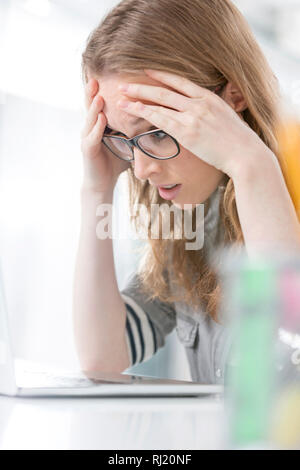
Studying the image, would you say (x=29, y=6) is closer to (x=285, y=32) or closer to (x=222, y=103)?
(x=285, y=32)

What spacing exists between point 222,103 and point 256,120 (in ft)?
0.35

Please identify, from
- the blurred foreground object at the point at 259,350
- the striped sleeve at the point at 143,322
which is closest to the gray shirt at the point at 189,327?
the striped sleeve at the point at 143,322

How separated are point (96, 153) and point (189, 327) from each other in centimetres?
32

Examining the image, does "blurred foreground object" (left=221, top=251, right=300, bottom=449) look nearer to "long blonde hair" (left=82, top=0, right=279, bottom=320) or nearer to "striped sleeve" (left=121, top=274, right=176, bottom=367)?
"long blonde hair" (left=82, top=0, right=279, bottom=320)

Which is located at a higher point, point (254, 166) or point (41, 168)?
point (41, 168)

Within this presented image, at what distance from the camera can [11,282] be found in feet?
4.34

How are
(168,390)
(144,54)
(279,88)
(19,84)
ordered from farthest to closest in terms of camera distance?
1. (19,84)
2. (279,88)
3. (144,54)
4. (168,390)

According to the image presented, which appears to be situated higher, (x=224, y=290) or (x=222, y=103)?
(x=222, y=103)

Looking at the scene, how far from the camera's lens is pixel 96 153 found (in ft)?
2.68

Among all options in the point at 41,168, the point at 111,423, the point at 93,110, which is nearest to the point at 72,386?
the point at 111,423

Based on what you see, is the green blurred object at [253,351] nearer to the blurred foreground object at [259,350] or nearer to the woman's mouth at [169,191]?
the blurred foreground object at [259,350]

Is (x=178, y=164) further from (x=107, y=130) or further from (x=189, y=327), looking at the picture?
(x=189, y=327)

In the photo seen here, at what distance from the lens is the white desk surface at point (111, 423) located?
37 cm
